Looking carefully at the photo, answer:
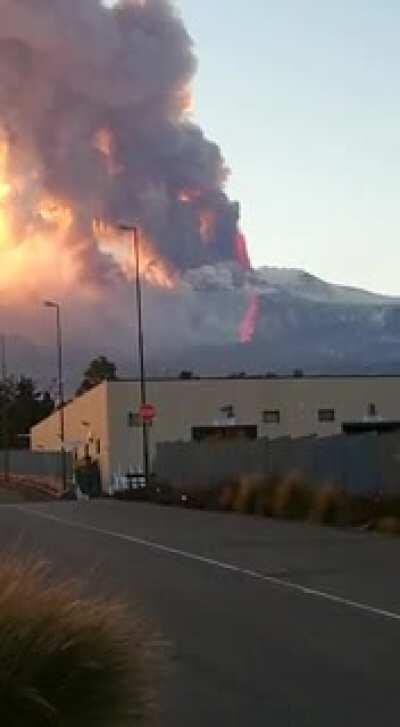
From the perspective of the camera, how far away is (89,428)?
86.9m

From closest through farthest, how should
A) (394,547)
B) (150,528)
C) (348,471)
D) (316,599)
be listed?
(316,599), (394,547), (150,528), (348,471)

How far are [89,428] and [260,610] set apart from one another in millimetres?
72556

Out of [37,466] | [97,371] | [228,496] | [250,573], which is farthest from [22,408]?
[250,573]

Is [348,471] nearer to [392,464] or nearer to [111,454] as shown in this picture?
[392,464]

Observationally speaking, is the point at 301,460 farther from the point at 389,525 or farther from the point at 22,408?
the point at 22,408

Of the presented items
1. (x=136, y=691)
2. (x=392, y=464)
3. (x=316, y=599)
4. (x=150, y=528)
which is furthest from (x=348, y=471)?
(x=136, y=691)

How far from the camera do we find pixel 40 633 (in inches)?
274

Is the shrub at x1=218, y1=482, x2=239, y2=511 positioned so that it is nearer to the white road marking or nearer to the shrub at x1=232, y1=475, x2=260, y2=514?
the shrub at x1=232, y1=475, x2=260, y2=514

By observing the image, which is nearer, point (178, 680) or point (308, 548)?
point (178, 680)

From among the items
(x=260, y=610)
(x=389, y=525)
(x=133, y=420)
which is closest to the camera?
(x=260, y=610)

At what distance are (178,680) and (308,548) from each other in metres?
14.2

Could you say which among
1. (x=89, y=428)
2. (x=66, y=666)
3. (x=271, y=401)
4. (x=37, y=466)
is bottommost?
(x=66, y=666)

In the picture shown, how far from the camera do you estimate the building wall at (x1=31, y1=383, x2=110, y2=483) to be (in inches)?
3162

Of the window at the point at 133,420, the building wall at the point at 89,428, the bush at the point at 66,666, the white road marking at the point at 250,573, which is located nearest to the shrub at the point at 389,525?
the white road marking at the point at 250,573
